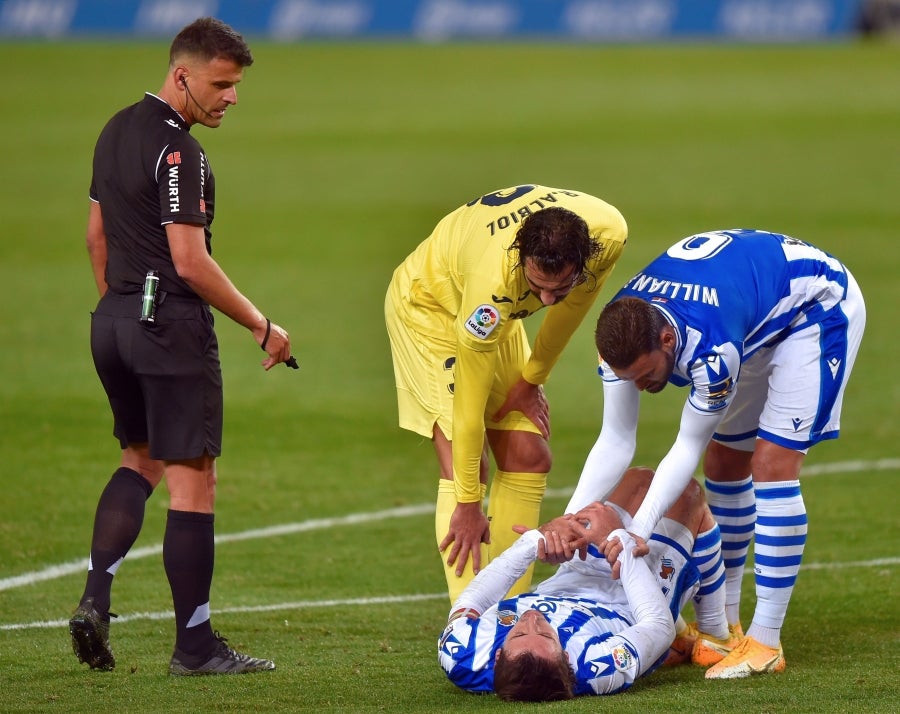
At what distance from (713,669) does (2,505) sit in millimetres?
4889

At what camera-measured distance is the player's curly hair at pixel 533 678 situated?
220 inches

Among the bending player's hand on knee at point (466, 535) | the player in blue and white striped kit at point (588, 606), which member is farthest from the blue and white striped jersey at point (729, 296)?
the bending player's hand on knee at point (466, 535)

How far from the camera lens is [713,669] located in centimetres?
616

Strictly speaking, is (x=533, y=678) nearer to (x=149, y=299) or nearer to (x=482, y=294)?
(x=482, y=294)

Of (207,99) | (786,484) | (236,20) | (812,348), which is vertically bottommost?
(786,484)

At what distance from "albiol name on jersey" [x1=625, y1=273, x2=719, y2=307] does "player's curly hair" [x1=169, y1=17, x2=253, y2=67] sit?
1799 mm

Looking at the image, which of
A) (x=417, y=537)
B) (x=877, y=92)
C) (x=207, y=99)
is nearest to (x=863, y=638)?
(x=417, y=537)

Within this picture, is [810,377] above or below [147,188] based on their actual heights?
below

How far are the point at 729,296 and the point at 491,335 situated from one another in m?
0.93

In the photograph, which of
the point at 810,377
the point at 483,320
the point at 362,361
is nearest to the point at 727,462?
the point at 810,377

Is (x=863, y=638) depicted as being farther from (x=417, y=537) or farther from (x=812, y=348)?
(x=417, y=537)

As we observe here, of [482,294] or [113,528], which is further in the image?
[113,528]

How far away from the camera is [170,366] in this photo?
607 cm

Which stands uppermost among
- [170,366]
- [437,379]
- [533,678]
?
[170,366]
